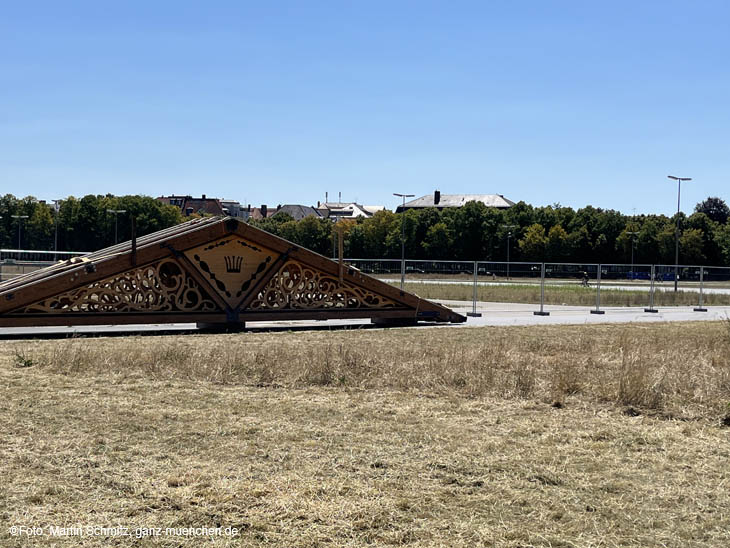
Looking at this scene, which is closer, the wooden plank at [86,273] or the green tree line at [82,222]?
the wooden plank at [86,273]

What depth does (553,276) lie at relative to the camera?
1145 inches

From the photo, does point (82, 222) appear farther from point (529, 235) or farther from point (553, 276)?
point (553, 276)

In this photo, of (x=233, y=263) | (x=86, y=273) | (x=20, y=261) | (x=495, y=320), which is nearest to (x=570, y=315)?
(x=495, y=320)

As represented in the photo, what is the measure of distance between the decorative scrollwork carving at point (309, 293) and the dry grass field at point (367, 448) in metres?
6.54

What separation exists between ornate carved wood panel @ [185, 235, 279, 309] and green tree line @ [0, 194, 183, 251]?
2889 inches

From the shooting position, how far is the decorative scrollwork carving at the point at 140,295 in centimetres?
1658

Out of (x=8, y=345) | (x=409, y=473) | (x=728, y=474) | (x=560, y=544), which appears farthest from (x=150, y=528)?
(x=8, y=345)

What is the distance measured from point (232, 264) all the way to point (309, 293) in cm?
205

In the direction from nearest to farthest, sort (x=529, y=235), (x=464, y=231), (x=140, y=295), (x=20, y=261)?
(x=140, y=295) < (x=20, y=261) < (x=529, y=235) < (x=464, y=231)

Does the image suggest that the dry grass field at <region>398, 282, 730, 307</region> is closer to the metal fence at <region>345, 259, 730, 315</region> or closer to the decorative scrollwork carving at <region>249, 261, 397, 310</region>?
the metal fence at <region>345, 259, 730, 315</region>

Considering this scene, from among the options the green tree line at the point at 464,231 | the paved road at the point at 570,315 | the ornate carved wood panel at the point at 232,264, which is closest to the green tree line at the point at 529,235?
the green tree line at the point at 464,231

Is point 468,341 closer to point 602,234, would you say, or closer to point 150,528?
point 150,528

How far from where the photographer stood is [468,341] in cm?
1653

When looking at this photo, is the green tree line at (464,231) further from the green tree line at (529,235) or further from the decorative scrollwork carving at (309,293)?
the decorative scrollwork carving at (309,293)
